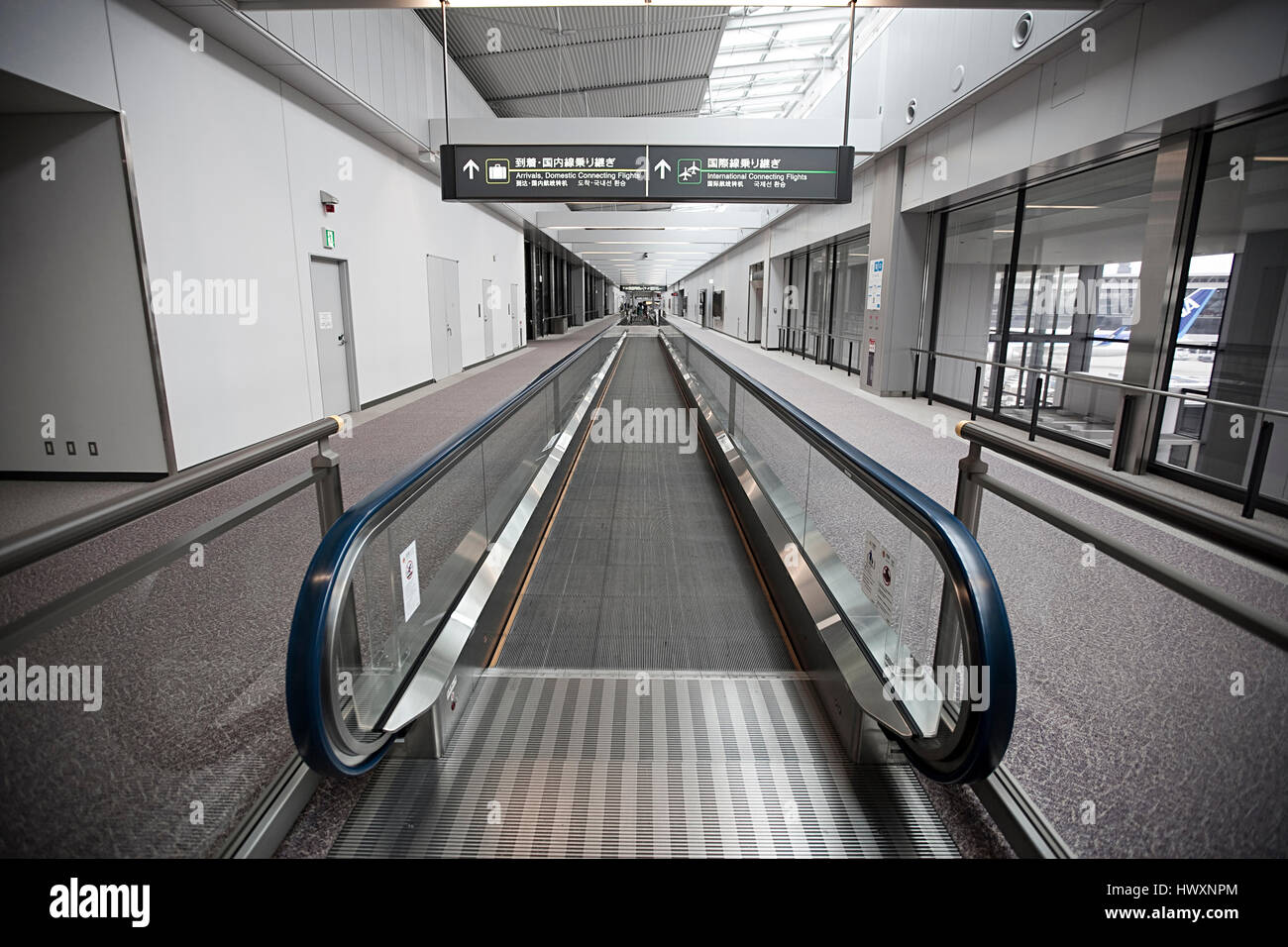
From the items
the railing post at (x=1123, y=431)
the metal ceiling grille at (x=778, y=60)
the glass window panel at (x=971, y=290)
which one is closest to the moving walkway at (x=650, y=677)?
the railing post at (x=1123, y=431)

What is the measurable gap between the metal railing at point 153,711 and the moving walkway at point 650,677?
337 millimetres

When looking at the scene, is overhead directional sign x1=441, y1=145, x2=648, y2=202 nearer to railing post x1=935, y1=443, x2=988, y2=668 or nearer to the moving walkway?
the moving walkway

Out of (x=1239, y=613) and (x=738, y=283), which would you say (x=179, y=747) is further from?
(x=738, y=283)

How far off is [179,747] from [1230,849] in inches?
133

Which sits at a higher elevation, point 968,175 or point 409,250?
point 968,175

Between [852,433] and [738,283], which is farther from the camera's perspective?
[738,283]

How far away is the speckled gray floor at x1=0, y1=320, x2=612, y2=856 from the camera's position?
201cm

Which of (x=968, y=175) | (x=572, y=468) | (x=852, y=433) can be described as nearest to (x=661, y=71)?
(x=968, y=175)

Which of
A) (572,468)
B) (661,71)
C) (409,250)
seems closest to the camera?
(572,468)

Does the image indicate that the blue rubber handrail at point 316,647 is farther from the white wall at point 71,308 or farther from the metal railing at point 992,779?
the white wall at point 71,308

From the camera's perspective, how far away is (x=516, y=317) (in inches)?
845

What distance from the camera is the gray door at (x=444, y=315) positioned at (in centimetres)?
1281

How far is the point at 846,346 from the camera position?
15312 mm
